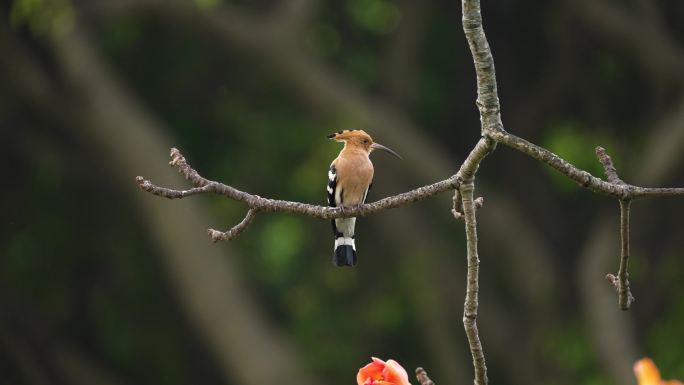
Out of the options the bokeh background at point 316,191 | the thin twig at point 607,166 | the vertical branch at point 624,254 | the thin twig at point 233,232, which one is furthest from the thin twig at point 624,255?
the bokeh background at point 316,191

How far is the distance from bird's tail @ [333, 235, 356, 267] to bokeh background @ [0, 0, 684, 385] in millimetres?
4896

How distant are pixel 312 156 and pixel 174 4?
7.80 ft

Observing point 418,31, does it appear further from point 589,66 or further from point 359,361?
point 359,361

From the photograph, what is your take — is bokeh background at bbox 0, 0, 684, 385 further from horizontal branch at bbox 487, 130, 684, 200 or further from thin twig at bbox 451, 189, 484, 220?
horizontal branch at bbox 487, 130, 684, 200

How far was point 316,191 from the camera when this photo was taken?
12016mm

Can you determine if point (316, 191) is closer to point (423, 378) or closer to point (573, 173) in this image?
point (573, 173)

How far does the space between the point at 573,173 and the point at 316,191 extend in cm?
936

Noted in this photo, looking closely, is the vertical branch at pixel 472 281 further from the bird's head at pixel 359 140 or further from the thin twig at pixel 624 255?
the bird's head at pixel 359 140

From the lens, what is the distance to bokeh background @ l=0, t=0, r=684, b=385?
33.9 ft

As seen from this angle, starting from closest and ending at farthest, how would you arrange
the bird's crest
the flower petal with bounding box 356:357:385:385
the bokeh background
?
the flower petal with bounding box 356:357:385:385
the bird's crest
the bokeh background

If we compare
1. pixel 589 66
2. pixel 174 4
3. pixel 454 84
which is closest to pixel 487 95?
pixel 174 4

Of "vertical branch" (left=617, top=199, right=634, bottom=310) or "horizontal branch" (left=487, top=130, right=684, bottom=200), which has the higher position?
"horizontal branch" (left=487, top=130, right=684, bottom=200)

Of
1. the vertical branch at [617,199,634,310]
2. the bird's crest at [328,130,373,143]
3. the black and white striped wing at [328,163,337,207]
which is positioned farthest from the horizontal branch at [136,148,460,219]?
the black and white striped wing at [328,163,337,207]

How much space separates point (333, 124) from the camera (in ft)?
34.5
